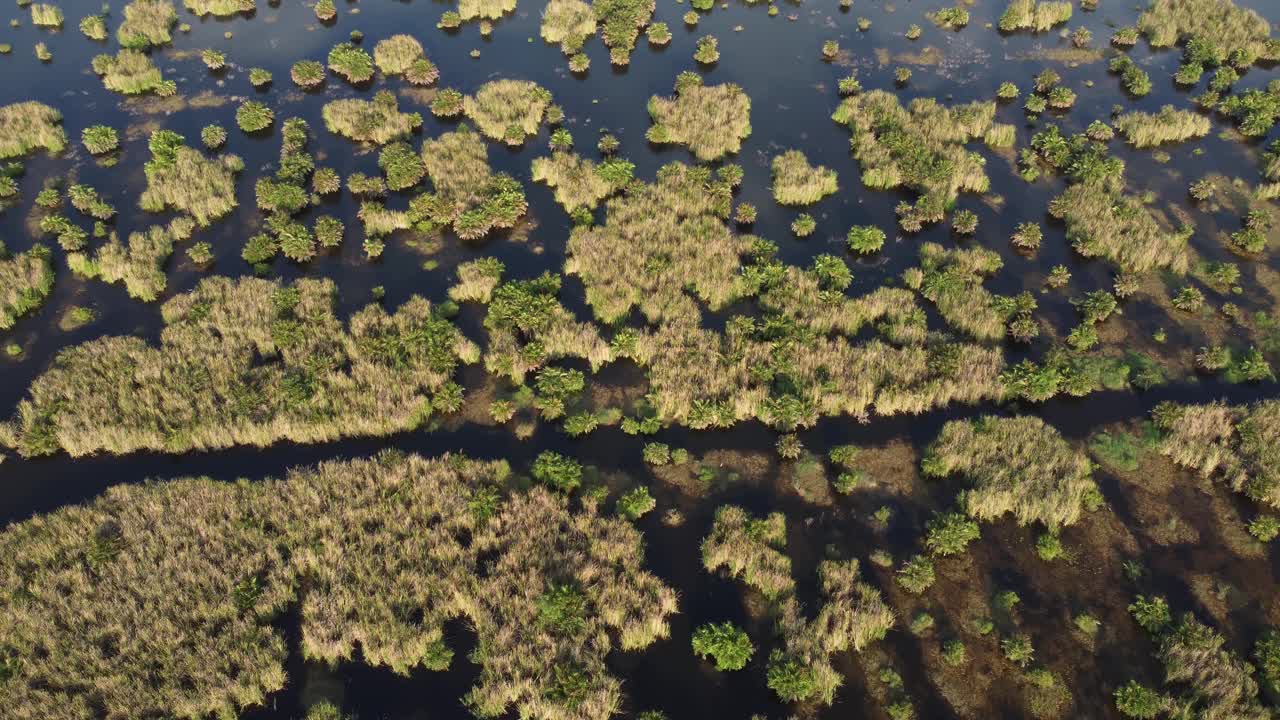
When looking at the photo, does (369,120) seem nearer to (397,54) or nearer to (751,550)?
(397,54)

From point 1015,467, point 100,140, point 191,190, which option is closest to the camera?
point 1015,467

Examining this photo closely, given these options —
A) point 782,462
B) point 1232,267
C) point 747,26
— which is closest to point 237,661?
point 782,462

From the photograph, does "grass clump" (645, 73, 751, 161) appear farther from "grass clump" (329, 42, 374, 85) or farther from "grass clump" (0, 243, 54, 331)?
"grass clump" (0, 243, 54, 331)

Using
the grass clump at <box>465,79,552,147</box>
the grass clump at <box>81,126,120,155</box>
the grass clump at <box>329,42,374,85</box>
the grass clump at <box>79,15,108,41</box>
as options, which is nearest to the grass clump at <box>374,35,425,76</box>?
the grass clump at <box>329,42,374,85</box>

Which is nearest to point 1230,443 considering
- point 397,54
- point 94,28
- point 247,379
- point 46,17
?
point 247,379

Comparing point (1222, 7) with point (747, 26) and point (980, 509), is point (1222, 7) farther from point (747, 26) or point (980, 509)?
point (980, 509)

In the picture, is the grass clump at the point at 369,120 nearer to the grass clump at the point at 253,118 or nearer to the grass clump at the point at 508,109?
the grass clump at the point at 253,118
